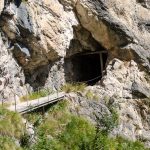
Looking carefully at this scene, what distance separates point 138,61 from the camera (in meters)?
30.6

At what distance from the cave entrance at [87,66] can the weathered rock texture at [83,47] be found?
331 millimetres

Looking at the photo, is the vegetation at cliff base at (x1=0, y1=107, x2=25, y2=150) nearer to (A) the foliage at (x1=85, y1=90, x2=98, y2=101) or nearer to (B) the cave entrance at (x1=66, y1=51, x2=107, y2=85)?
(A) the foliage at (x1=85, y1=90, x2=98, y2=101)

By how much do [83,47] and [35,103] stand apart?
23.8 ft

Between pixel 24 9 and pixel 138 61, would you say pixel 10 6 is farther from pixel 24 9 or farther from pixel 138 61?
pixel 138 61

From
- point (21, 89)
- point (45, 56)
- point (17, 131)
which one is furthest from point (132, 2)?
point (17, 131)

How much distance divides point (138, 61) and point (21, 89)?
6.86 metres

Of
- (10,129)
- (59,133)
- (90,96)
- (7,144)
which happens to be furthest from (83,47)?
(7,144)

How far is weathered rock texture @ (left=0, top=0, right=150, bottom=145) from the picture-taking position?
1055 inches

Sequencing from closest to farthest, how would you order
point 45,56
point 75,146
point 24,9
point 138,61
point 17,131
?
point 17,131 < point 75,146 < point 24,9 < point 45,56 < point 138,61

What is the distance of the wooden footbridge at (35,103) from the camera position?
80.0 ft

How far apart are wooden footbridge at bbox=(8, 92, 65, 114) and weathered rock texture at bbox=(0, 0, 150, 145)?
4.24 ft

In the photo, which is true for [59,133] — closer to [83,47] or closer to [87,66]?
[83,47]

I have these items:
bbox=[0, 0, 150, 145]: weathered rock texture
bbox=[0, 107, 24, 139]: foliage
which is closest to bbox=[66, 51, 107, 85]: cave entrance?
bbox=[0, 0, 150, 145]: weathered rock texture

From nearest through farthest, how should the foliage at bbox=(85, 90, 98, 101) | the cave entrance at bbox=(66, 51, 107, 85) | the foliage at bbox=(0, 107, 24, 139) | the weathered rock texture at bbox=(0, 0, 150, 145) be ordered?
the foliage at bbox=(0, 107, 24, 139)
the weathered rock texture at bbox=(0, 0, 150, 145)
the foliage at bbox=(85, 90, 98, 101)
the cave entrance at bbox=(66, 51, 107, 85)
